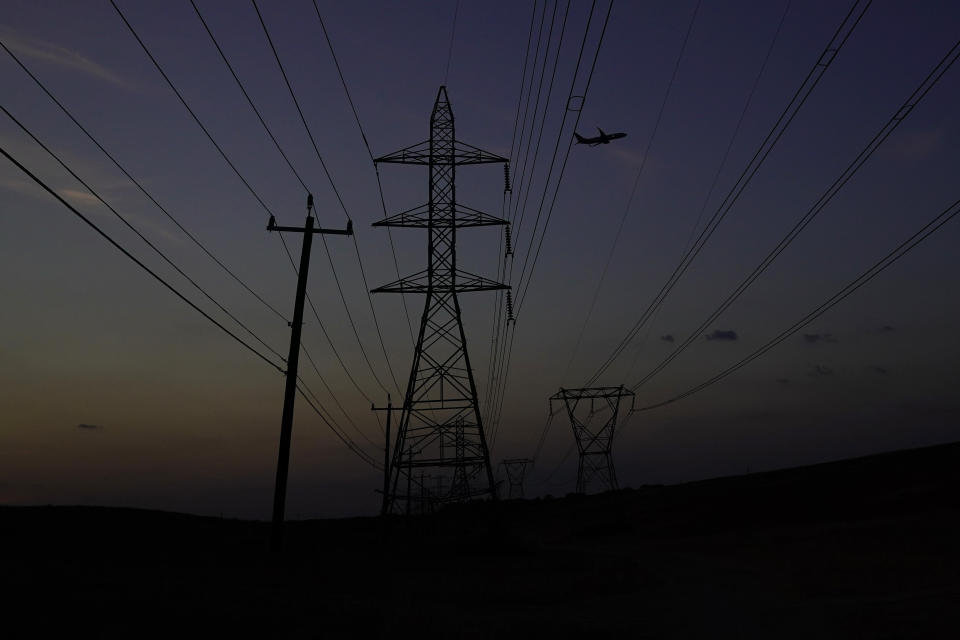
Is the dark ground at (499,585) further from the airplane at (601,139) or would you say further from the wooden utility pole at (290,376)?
the airplane at (601,139)

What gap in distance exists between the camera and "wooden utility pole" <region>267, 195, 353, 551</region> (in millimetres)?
25500

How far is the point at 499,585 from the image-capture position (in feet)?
75.8

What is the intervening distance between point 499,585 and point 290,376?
9650mm

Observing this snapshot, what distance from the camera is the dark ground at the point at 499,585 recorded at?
513 inches

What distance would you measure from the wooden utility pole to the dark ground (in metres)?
1.35

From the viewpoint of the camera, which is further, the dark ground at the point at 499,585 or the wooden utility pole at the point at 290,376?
the wooden utility pole at the point at 290,376

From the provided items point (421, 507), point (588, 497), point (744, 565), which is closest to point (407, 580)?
point (744, 565)

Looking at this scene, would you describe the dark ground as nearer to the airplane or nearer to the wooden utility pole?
the wooden utility pole

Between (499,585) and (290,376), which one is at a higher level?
(290,376)

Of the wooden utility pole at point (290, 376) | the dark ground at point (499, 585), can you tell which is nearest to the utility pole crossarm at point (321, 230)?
the wooden utility pole at point (290, 376)

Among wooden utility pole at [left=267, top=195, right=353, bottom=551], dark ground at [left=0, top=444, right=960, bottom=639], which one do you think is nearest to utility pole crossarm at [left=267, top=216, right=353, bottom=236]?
wooden utility pole at [left=267, top=195, right=353, bottom=551]

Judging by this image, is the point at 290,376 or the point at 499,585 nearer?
the point at 499,585

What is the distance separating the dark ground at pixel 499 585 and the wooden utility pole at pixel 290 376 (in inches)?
53.3

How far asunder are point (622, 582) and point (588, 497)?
9183 cm
